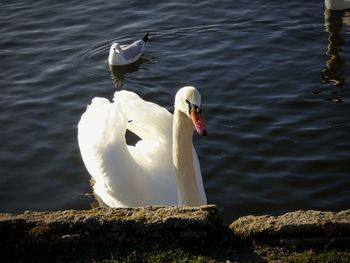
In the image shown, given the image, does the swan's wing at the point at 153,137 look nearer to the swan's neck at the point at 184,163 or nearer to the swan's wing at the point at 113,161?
the swan's wing at the point at 113,161

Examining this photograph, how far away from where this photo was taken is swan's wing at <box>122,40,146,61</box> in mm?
11367

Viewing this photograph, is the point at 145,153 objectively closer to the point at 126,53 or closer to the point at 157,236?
the point at 157,236

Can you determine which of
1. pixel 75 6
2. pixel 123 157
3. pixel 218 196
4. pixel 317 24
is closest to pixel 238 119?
pixel 218 196

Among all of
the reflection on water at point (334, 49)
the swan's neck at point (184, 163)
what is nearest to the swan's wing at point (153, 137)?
the swan's neck at point (184, 163)

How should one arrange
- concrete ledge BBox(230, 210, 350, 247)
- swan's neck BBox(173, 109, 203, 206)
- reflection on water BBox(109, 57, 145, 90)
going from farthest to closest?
reflection on water BBox(109, 57, 145, 90)
swan's neck BBox(173, 109, 203, 206)
concrete ledge BBox(230, 210, 350, 247)

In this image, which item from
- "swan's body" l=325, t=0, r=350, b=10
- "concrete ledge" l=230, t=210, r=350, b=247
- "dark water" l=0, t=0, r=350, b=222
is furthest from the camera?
"swan's body" l=325, t=0, r=350, b=10

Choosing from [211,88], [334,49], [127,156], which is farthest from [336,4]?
[127,156]

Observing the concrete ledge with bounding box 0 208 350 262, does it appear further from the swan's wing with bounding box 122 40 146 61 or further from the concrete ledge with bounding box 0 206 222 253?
the swan's wing with bounding box 122 40 146 61

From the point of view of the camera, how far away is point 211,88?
10.1 metres

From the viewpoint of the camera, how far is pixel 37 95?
34.1ft

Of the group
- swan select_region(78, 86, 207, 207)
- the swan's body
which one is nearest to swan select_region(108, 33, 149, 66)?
swan select_region(78, 86, 207, 207)

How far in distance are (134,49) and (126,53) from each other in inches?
12.3

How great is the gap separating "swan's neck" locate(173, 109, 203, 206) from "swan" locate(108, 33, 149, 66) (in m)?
4.94

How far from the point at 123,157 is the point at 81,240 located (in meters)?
2.83
